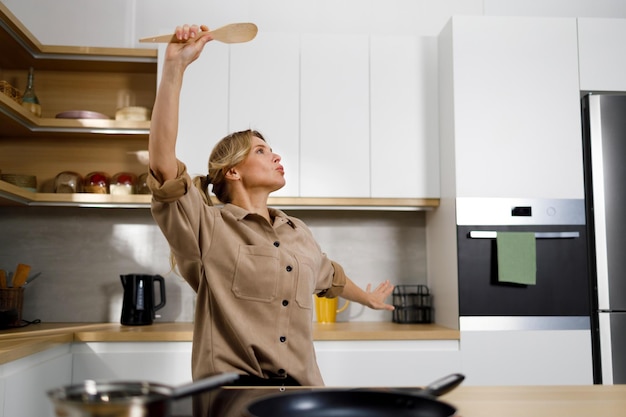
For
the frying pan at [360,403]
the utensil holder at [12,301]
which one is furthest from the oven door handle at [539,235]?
the frying pan at [360,403]

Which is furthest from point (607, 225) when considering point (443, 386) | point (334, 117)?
point (443, 386)

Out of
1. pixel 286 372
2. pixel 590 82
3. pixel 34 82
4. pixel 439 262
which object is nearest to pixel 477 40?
pixel 590 82

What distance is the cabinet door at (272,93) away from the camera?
9.60 feet

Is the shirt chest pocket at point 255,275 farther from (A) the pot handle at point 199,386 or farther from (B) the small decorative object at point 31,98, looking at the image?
(B) the small decorative object at point 31,98

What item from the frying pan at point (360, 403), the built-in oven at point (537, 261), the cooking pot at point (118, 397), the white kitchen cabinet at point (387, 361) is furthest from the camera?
the built-in oven at point (537, 261)

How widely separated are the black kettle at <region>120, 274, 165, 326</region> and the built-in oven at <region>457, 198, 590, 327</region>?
1.41m

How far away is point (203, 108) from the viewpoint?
9.61 feet

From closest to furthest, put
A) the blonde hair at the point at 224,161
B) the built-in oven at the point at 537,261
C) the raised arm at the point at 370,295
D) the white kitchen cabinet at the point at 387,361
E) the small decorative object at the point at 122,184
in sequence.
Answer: the blonde hair at the point at 224,161 → the raised arm at the point at 370,295 → the white kitchen cabinet at the point at 387,361 → the built-in oven at the point at 537,261 → the small decorative object at the point at 122,184

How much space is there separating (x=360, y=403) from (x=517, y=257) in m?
2.16

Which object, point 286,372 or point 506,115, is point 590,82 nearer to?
point 506,115

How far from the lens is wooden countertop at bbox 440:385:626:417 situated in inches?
33.9

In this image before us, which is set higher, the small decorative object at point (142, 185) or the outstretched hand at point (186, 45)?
the outstretched hand at point (186, 45)

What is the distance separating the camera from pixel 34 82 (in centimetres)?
321

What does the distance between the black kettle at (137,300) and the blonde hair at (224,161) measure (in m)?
1.25
